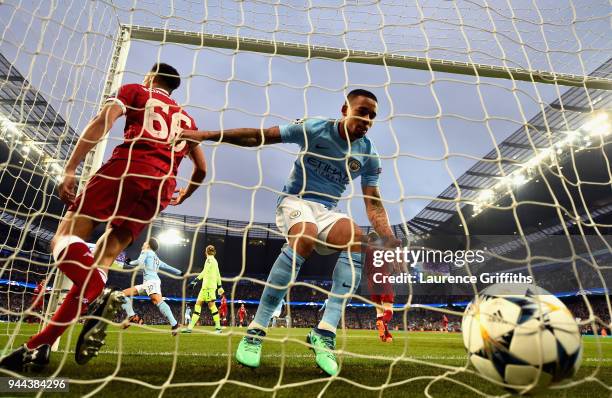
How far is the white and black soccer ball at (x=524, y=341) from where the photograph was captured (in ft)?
5.41

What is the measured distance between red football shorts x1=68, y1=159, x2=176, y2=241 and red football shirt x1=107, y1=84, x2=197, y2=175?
2.9 inches

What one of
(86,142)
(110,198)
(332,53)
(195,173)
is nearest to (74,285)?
(110,198)

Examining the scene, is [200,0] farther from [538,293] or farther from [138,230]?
[538,293]

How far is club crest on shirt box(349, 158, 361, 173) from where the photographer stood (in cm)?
300

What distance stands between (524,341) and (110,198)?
2211 mm

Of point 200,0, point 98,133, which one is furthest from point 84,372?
point 200,0

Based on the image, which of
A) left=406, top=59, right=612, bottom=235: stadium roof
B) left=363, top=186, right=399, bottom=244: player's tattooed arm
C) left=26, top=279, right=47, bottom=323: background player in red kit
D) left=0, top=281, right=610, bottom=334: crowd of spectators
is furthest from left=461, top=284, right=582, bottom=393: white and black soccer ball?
left=0, top=281, right=610, bottom=334: crowd of spectators

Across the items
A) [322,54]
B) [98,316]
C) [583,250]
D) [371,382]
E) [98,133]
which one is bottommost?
[371,382]

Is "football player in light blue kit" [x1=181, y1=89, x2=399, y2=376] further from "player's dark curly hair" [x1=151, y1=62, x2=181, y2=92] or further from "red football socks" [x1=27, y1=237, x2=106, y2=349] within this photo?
"red football socks" [x1=27, y1=237, x2=106, y2=349]

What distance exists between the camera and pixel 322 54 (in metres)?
4.31

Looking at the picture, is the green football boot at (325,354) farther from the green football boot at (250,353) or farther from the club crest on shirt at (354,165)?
the club crest on shirt at (354,165)

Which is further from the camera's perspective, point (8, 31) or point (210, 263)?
point (210, 263)

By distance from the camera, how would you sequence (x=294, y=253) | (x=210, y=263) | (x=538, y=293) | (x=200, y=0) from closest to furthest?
(x=538, y=293), (x=294, y=253), (x=200, y=0), (x=210, y=263)

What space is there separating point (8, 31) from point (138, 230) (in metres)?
1.73
